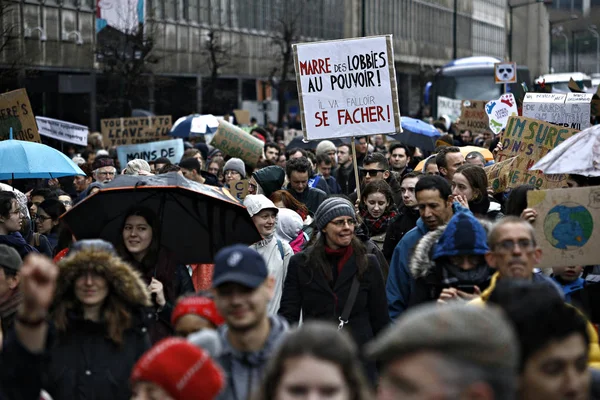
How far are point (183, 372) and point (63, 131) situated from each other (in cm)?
1611

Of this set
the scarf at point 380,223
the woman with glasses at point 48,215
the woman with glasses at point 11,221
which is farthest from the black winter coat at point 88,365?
the woman with glasses at point 48,215

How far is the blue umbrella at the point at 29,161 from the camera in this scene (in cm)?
1195

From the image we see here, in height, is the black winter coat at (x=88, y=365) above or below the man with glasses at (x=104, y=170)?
below

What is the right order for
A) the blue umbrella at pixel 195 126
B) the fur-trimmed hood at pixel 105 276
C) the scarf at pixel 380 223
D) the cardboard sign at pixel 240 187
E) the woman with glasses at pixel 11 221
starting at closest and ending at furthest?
the fur-trimmed hood at pixel 105 276
the woman with glasses at pixel 11 221
the scarf at pixel 380 223
the cardboard sign at pixel 240 187
the blue umbrella at pixel 195 126

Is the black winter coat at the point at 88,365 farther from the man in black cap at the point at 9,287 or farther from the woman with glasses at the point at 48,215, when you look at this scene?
the woman with glasses at the point at 48,215

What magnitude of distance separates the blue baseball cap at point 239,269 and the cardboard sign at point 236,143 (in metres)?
12.5

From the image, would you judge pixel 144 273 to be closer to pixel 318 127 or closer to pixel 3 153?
pixel 318 127

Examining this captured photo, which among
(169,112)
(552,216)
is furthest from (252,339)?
(169,112)

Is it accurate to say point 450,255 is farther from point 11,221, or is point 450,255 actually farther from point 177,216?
point 11,221

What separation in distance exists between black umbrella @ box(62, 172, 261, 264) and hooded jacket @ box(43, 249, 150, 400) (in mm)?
1543

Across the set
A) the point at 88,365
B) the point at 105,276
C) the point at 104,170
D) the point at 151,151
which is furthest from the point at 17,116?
the point at 88,365

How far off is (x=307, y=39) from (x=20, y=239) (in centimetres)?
5446

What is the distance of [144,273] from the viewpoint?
6.57m

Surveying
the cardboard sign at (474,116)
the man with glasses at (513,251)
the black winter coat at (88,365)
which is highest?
the cardboard sign at (474,116)
